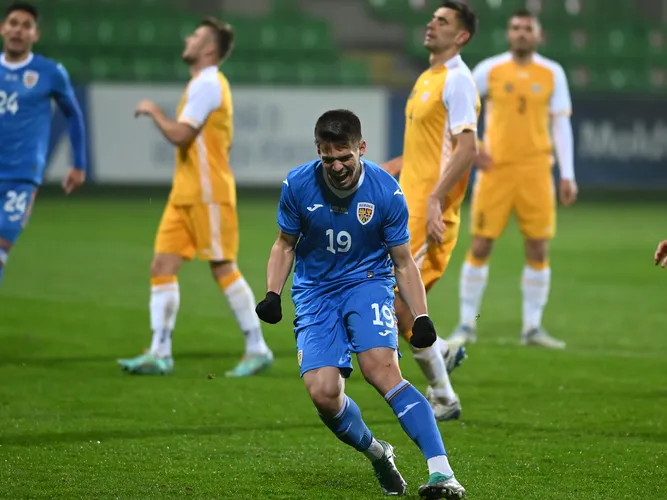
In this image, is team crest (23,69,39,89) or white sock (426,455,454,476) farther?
team crest (23,69,39,89)

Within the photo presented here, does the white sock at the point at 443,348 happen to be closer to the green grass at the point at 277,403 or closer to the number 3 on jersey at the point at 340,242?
the green grass at the point at 277,403

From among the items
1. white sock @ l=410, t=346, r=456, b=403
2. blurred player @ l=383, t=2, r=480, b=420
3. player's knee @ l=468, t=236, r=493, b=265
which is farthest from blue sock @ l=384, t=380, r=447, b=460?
player's knee @ l=468, t=236, r=493, b=265

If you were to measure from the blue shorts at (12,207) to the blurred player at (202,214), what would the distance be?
3.19ft

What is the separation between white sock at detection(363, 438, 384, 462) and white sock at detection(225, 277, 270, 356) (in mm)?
3123

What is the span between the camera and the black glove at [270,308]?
4.85 meters

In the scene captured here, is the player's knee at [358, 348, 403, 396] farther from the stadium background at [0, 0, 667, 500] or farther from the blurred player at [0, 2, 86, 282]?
the blurred player at [0, 2, 86, 282]

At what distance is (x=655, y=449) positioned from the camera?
5.89 metres

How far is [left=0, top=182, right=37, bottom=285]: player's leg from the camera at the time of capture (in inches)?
320

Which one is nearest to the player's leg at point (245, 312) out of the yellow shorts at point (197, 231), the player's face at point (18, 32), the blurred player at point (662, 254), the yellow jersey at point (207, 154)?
the yellow shorts at point (197, 231)

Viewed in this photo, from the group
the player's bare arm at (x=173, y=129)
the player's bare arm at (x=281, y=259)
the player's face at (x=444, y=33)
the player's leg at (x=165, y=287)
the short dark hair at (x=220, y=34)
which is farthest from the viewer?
the short dark hair at (x=220, y=34)

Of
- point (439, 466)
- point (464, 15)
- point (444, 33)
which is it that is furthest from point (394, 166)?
point (439, 466)

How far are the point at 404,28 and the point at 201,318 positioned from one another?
15589mm

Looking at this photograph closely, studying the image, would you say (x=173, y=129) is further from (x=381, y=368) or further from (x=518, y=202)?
(x=381, y=368)

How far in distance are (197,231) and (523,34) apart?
124 inches
